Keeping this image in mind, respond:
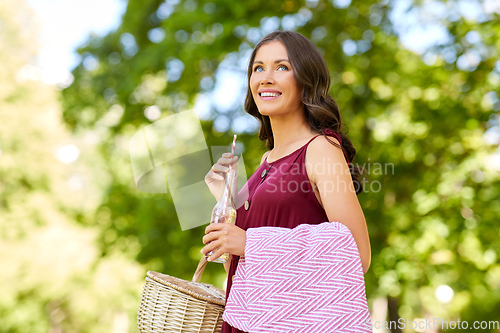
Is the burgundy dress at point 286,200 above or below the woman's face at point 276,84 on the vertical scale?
below

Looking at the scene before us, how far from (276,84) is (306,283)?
0.86 meters

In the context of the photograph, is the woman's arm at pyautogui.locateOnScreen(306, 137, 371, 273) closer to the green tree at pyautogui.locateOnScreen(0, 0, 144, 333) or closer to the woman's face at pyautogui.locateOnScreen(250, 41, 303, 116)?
the woman's face at pyautogui.locateOnScreen(250, 41, 303, 116)

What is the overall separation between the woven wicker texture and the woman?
0.08m

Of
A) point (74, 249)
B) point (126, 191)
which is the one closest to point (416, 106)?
point (126, 191)

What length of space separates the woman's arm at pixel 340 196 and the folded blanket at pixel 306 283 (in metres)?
0.08

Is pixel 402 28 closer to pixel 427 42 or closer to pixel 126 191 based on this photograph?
pixel 427 42

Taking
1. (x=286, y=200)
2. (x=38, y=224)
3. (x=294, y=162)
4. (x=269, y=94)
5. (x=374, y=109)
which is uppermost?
(x=269, y=94)

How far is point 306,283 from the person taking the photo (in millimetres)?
1446

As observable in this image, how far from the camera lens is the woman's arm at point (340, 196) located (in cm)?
154

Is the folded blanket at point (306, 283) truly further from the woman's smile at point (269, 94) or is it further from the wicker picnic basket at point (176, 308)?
the woman's smile at point (269, 94)

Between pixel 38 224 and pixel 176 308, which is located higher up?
pixel 176 308

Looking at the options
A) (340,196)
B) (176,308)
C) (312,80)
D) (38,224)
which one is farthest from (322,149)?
(38,224)

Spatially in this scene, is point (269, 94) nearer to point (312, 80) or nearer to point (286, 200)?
point (312, 80)

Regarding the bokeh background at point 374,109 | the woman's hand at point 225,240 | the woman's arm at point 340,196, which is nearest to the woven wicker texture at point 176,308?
the woman's hand at point 225,240
